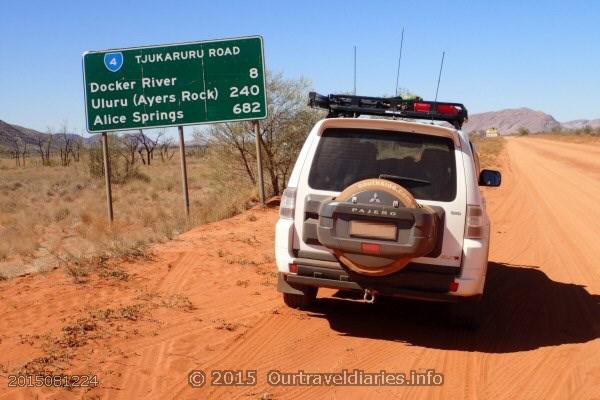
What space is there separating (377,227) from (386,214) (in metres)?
0.14

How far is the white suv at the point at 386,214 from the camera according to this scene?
5227 millimetres

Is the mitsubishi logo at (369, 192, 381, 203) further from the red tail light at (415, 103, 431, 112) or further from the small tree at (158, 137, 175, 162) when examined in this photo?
the small tree at (158, 137, 175, 162)

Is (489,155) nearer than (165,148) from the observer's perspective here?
Yes

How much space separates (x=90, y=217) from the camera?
18.4m

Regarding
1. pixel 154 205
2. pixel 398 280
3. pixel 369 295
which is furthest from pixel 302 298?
pixel 154 205

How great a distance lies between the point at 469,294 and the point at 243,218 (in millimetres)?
8620

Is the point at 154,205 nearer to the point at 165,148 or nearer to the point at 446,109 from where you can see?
the point at 446,109

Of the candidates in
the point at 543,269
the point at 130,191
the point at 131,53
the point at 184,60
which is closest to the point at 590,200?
the point at 543,269

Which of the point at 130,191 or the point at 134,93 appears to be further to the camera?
the point at 130,191

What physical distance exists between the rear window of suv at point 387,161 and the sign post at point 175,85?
8624 mm

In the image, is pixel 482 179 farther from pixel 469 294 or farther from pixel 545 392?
pixel 545 392

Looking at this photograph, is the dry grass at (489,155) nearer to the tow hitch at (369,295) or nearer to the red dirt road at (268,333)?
the red dirt road at (268,333)

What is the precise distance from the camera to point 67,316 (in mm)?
6461

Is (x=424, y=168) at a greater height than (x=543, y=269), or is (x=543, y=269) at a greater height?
(x=424, y=168)
